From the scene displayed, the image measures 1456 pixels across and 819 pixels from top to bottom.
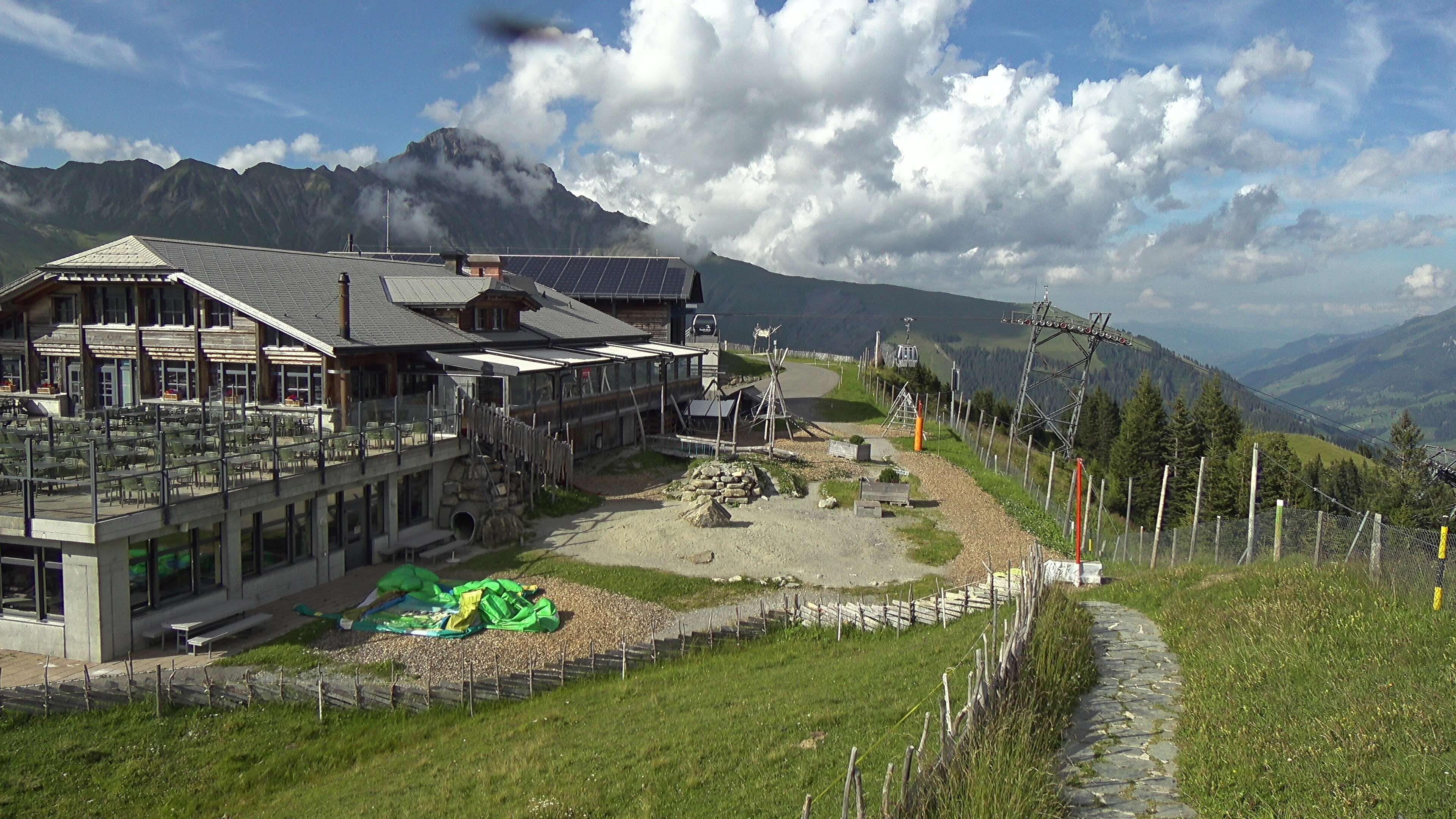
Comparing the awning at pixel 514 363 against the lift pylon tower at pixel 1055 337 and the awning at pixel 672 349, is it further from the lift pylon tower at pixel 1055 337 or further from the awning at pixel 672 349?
the lift pylon tower at pixel 1055 337

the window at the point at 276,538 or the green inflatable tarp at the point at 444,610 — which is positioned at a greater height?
the window at the point at 276,538

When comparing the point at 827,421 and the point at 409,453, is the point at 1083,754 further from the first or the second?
the point at 827,421

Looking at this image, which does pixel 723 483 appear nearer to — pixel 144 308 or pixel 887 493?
pixel 887 493

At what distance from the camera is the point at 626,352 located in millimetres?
44375

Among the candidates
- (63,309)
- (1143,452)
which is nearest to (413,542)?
(63,309)

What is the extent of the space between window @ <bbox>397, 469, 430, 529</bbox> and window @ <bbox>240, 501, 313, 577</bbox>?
391 centimetres

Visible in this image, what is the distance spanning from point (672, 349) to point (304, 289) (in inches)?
807

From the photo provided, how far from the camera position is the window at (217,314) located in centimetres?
3138

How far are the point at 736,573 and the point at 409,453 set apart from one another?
1055cm

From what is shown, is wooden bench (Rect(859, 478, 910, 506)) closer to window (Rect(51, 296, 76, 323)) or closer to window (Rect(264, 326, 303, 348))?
window (Rect(264, 326, 303, 348))

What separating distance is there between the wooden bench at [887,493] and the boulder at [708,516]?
5.98 meters

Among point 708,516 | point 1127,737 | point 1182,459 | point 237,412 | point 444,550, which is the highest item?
point 237,412

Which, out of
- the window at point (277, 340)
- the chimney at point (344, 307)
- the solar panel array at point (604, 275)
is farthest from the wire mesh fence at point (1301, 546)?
the solar panel array at point (604, 275)

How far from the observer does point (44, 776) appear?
14.0 m
